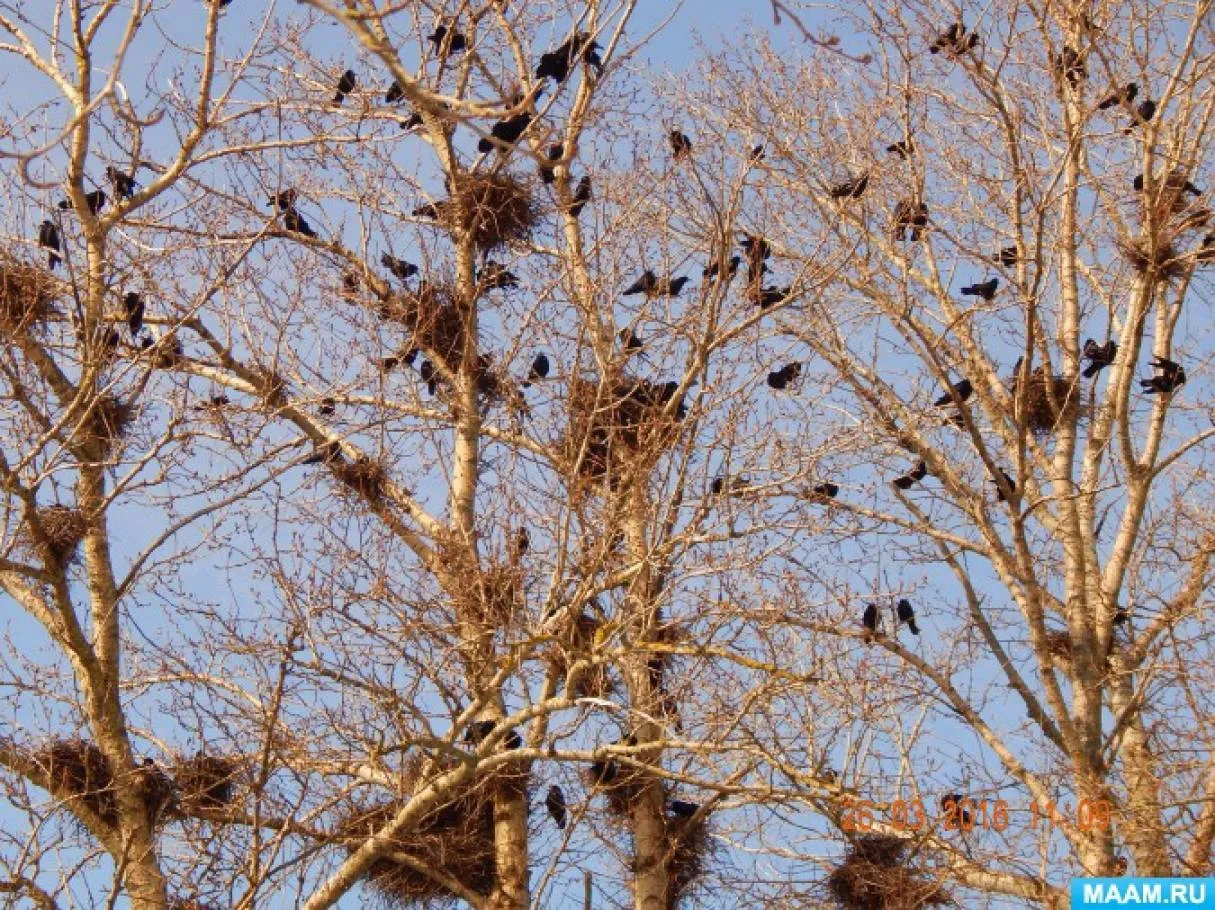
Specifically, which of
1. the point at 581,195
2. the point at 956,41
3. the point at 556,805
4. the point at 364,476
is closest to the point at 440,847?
the point at 556,805

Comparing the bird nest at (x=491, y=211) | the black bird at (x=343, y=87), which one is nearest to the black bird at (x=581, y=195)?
the bird nest at (x=491, y=211)

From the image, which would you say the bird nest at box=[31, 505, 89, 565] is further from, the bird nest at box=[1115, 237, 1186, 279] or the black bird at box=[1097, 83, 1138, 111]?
the bird nest at box=[1115, 237, 1186, 279]

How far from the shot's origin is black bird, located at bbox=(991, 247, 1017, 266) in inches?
449

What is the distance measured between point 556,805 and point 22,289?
4.67m

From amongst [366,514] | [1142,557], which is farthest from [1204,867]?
[366,514]

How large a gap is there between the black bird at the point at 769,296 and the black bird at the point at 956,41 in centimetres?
179

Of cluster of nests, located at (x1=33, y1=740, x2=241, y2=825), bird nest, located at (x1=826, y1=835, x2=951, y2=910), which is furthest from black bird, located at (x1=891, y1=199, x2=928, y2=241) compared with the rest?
cluster of nests, located at (x1=33, y1=740, x2=241, y2=825)

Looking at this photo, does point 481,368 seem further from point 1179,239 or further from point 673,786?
point 1179,239

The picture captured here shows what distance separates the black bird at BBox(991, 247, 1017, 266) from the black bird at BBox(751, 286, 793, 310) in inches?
70.2

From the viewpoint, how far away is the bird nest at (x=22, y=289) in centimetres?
958

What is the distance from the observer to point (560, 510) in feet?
31.7

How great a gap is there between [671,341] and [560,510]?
5.06 ft

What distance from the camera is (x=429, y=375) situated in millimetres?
11992

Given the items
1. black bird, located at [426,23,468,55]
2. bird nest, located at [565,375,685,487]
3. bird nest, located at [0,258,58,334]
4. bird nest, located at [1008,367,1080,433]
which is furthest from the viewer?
bird nest, located at [1008,367,1080,433]
